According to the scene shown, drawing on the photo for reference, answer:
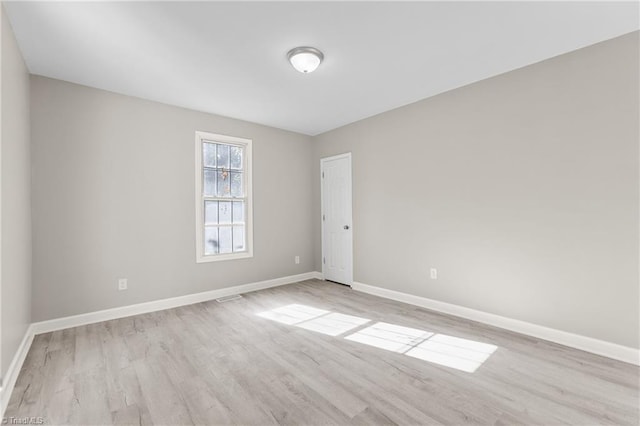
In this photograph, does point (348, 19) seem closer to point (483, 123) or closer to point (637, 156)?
point (483, 123)

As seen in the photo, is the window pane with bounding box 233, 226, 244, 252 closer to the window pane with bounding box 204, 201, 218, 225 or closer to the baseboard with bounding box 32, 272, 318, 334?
the window pane with bounding box 204, 201, 218, 225

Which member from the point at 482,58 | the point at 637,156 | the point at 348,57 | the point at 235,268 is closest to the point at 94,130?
the point at 235,268

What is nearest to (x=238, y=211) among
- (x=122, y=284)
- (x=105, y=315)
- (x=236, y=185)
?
(x=236, y=185)

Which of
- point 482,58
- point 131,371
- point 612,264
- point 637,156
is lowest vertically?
point 131,371

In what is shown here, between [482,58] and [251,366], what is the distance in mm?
3364

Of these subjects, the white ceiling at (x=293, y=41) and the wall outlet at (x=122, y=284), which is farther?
the wall outlet at (x=122, y=284)

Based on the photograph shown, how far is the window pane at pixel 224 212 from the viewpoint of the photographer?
4230mm

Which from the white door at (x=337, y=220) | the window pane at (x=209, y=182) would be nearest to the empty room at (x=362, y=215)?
the window pane at (x=209, y=182)

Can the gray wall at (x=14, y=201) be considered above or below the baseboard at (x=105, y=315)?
above

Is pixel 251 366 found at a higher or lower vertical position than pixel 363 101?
lower

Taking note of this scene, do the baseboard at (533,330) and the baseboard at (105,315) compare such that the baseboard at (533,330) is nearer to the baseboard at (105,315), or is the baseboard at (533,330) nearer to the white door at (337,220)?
the white door at (337,220)

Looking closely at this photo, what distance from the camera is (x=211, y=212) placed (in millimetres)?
4137

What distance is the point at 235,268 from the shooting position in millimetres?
4289

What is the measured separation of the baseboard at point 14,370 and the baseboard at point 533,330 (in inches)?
144
